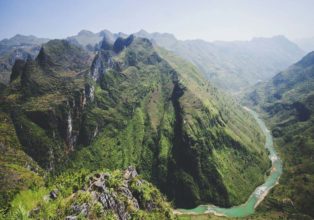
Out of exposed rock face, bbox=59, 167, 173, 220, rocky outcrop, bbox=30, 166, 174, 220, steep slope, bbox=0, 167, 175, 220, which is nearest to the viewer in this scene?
steep slope, bbox=0, 167, 175, 220

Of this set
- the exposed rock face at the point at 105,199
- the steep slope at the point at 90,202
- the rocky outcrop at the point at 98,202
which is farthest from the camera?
the exposed rock face at the point at 105,199

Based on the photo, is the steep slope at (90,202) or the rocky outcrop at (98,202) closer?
the steep slope at (90,202)

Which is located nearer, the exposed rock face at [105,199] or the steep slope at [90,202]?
the steep slope at [90,202]

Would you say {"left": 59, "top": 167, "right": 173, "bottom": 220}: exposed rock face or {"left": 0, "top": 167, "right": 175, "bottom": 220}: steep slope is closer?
{"left": 0, "top": 167, "right": 175, "bottom": 220}: steep slope

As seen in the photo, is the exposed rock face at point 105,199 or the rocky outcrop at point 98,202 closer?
the rocky outcrop at point 98,202

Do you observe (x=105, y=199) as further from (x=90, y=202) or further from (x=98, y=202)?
(x=90, y=202)

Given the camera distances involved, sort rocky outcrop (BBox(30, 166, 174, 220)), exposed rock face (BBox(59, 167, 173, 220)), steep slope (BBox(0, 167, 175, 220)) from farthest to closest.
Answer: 1. exposed rock face (BBox(59, 167, 173, 220))
2. rocky outcrop (BBox(30, 166, 174, 220))
3. steep slope (BBox(0, 167, 175, 220))

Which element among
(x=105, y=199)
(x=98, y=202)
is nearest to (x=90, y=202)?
(x=98, y=202)

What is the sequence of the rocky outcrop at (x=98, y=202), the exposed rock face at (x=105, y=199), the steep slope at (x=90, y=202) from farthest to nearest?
1. the exposed rock face at (x=105, y=199)
2. the rocky outcrop at (x=98, y=202)
3. the steep slope at (x=90, y=202)

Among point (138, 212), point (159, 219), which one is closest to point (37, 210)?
point (138, 212)

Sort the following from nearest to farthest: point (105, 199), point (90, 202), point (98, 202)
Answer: point (90, 202), point (98, 202), point (105, 199)

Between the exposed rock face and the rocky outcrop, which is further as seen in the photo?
the exposed rock face
